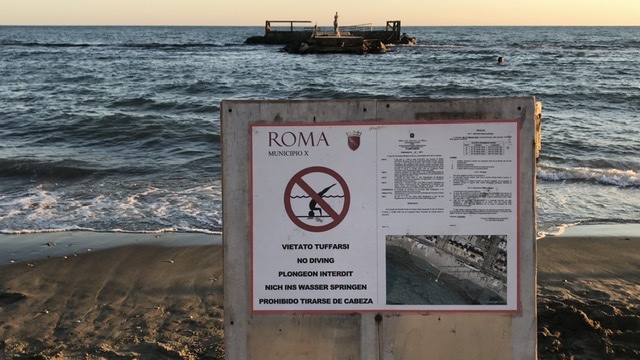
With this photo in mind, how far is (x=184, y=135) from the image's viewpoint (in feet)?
44.0

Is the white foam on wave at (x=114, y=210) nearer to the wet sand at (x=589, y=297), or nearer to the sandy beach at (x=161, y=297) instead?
the sandy beach at (x=161, y=297)

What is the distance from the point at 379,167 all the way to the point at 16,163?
909cm

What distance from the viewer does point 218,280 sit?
202 inches

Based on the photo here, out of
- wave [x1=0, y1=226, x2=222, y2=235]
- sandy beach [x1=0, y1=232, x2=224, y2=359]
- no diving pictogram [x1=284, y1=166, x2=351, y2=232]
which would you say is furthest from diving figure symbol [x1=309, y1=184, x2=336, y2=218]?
wave [x1=0, y1=226, x2=222, y2=235]

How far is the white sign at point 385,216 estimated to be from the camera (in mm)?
2660

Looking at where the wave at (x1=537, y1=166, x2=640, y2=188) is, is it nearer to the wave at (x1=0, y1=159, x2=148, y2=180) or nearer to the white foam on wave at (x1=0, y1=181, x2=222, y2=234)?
the white foam on wave at (x1=0, y1=181, x2=222, y2=234)

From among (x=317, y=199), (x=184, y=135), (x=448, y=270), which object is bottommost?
(x=448, y=270)

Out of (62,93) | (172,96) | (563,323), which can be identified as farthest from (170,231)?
(62,93)

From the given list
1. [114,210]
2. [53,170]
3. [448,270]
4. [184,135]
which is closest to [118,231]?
[114,210]

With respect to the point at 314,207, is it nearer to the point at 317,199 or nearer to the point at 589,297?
the point at 317,199

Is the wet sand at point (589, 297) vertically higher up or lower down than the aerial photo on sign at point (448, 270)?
lower down

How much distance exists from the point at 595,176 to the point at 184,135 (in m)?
8.10

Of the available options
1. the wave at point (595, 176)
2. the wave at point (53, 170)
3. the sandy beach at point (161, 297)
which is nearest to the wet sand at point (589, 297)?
the sandy beach at point (161, 297)

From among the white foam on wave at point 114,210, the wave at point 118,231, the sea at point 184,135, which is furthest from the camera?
the sea at point 184,135
